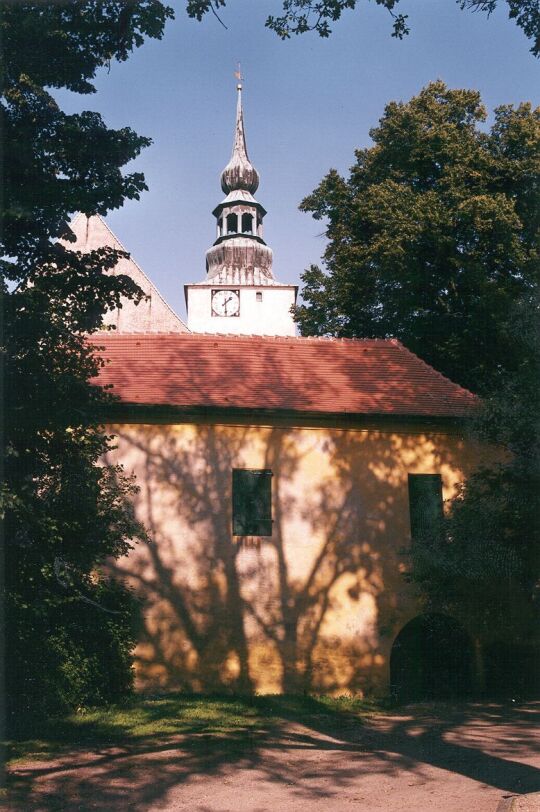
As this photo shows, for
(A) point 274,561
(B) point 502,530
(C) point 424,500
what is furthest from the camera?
(C) point 424,500

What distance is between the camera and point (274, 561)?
55.4 feet

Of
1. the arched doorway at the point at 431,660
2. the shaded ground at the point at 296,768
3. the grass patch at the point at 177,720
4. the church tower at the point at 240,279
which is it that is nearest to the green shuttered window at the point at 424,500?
the arched doorway at the point at 431,660

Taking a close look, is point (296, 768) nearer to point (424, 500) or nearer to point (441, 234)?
point (424, 500)

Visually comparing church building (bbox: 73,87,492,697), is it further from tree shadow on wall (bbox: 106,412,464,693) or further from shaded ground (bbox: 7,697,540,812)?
shaded ground (bbox: 7,697,540,812)

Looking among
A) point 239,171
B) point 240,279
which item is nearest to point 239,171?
point 239,171

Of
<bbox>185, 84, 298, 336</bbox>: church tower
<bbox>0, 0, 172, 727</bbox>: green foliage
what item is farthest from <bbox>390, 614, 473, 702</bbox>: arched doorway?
<bbox>185, 84, 298, 336</bbox>: church tower

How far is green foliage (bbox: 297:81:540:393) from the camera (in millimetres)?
23203

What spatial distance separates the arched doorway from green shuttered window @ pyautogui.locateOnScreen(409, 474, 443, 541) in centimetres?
197

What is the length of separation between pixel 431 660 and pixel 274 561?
12.8ft

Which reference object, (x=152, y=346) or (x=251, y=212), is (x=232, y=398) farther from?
(x=251, y=212)

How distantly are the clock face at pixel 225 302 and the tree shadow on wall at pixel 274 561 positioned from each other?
33339 millimetres

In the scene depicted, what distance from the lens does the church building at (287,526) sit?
16.4m

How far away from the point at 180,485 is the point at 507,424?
6836 millimetres

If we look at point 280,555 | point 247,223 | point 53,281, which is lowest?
point 280,555
